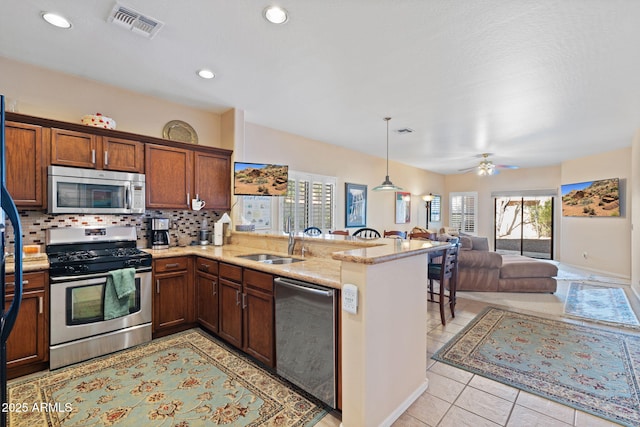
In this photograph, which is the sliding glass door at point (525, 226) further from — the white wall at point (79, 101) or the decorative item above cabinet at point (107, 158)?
the white wall at point (79, 101)

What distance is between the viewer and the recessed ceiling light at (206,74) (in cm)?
294

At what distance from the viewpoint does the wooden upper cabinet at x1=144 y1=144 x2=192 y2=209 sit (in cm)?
331

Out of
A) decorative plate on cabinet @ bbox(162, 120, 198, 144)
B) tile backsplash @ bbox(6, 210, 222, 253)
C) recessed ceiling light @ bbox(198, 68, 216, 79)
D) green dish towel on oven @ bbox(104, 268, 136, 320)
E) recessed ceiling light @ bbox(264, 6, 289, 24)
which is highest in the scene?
recessed ceiling light @ bbox(198, 68, 216, 79)

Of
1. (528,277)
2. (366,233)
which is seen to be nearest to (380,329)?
(366,233)

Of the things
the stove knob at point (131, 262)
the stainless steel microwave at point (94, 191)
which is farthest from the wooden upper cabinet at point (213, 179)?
the stove knob at point (131, 262)

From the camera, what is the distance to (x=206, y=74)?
118 inches

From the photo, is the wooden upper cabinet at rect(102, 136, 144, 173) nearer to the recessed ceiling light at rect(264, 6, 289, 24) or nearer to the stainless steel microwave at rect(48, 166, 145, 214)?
the stainless steel microwave at rect(48, 166, 145, 214)

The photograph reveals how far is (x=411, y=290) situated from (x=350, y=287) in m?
0.60

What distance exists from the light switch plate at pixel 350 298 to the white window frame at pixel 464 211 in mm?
8898

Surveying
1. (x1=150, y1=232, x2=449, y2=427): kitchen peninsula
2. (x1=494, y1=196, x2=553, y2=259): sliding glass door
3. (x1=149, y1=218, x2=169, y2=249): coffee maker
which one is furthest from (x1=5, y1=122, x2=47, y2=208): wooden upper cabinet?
(x1=494, y1=196, x2=553, y2=259): sliding glass door

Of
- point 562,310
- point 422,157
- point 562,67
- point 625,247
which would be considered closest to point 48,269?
point 562,67

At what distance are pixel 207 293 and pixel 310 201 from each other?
2.83 meters

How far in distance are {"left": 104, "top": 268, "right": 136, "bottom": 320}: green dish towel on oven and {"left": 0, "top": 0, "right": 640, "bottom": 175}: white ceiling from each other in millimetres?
2020

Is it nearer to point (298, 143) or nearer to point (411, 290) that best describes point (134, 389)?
point (411, 290)
